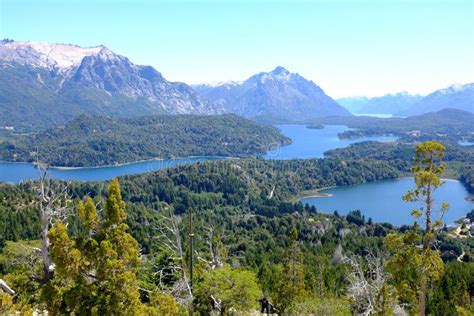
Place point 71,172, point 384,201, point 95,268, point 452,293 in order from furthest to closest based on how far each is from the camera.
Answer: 1. point 71,172
2. point 384,201
3. point 452,293
4. point 95,268

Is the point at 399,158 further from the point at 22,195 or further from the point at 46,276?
the point at 46,276

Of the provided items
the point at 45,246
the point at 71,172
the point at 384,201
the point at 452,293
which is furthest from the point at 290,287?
the point at 71,172

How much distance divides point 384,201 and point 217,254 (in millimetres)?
115572

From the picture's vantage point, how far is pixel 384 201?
417ft

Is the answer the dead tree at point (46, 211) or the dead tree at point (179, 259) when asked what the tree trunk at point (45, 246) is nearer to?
the dead tree at point (46, 211)

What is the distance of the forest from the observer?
1384 cm

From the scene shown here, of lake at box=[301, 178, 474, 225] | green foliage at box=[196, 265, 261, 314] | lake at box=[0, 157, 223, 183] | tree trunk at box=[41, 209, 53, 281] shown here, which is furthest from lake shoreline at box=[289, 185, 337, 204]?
tree trunk at box=[41, 209, 53, 281]

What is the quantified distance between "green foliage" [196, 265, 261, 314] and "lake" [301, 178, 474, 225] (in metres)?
91.5

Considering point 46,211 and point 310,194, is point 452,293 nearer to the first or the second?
point 46,211

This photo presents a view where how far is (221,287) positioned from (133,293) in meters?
4.91

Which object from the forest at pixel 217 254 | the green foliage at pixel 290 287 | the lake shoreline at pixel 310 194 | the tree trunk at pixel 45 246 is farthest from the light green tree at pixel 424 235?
the lake shoreline at pixel 310 194

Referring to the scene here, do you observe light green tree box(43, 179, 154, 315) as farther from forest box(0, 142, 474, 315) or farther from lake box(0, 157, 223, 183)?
lake box(0, 157, 223, 183)

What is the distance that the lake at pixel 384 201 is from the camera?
110 metres

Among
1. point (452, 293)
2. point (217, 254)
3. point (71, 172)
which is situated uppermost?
point (217, 254)
